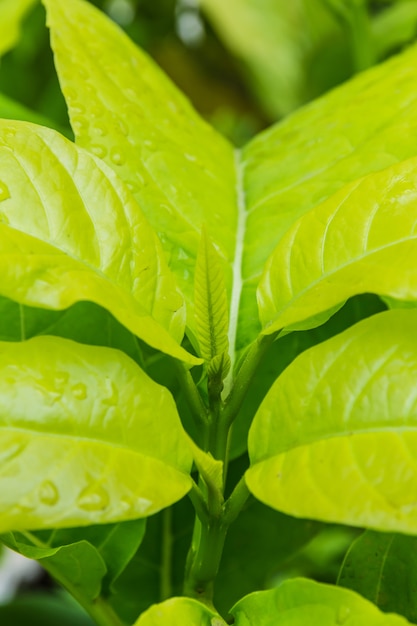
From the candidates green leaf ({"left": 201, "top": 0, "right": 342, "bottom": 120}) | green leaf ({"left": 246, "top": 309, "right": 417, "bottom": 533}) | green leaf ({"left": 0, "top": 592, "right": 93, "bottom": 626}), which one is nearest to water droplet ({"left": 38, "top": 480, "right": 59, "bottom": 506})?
green leaf ({"left": 246, "top": 309, "right": 417, "bottom": 533})

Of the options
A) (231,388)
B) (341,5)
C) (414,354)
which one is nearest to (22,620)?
(231,388)

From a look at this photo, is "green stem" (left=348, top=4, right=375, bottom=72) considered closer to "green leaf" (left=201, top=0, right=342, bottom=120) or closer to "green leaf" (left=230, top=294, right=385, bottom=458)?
"green leaf" (left=201, top=0, right=342, bottom=120)

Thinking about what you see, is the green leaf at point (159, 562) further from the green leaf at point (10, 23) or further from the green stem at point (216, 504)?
the green leaf at point (10, 23)

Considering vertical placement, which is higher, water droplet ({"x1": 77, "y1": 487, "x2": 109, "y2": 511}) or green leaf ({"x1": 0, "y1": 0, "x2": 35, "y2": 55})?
green leaf ({"x1": 0, "y1": 0, "x2": 35, "y2": 55})

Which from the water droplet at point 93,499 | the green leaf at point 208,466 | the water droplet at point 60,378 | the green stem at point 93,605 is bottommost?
the green stem at point 93,605

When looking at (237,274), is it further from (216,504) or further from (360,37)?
(360,37)

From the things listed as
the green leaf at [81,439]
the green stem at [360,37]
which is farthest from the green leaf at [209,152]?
the green stem at [360,37]
